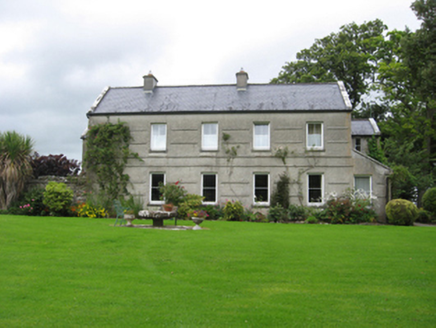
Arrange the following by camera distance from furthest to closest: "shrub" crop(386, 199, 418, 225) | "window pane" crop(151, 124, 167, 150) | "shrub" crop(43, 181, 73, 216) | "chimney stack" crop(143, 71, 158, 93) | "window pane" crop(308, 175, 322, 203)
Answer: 1. "chimney stack" crop(143, 71, 158, 93)
2. "window pane" crop(151, 124, 167, 150)
3. "window pane" crop(308, 175, 322, 203)
4. "shrub" crop(43, 181, 73, 216)
5. "shrub" crop(386, 199, 418, 225)

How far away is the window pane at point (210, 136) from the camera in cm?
2081

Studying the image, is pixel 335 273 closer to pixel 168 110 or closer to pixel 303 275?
pixel 303 275

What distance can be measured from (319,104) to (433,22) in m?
9.17

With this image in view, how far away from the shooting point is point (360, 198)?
61.9ft

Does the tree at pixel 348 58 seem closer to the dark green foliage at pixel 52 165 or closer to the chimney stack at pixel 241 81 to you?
the chimney stack at pixel 241 81

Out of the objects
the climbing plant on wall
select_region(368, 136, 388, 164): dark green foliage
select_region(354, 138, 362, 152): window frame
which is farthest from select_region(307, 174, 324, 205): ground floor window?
the climbing plant on wall

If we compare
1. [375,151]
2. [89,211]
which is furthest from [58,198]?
[375,151]

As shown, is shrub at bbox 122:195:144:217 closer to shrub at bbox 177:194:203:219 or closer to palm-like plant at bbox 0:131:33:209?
shrub at bbox 177:194:203:219

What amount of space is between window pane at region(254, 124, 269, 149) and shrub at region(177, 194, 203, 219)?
164 inches

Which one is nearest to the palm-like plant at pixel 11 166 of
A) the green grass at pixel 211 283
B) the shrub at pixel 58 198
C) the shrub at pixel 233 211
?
the shrub at pixel 58 198

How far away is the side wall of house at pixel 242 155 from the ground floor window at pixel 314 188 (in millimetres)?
208

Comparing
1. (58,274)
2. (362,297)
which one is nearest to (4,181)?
(58,274)

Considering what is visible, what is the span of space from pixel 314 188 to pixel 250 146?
388 cm

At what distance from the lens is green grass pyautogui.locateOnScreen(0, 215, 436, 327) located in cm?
474
